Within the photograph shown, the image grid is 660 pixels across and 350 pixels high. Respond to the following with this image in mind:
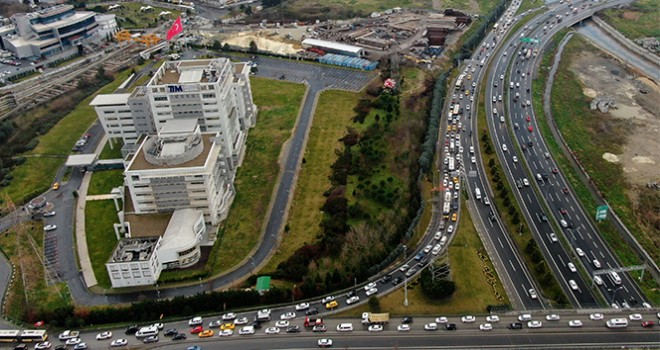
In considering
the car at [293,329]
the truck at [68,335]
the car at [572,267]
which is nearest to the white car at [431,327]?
the car at [293,329]

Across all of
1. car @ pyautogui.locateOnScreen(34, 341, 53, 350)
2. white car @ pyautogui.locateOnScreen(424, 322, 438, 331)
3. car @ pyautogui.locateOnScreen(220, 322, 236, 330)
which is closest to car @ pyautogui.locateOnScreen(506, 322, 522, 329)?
white car @ pyautogui.locateOnScreen(424, 322, 438, 331)

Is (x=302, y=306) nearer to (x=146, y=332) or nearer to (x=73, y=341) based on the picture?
(x=146, y=332)

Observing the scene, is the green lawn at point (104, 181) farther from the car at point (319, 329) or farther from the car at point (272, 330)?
the car at point (319, 329)

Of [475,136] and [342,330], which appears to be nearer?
[342,330]

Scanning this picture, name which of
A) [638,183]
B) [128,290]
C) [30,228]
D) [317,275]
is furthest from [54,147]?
[638,183]

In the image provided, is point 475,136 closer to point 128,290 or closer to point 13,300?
point 128,290

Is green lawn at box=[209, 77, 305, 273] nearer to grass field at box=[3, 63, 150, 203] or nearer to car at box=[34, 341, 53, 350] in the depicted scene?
car at box=[34, 341, 53, 350]

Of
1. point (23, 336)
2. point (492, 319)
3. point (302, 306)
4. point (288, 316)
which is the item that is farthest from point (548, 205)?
point (23, 336)
